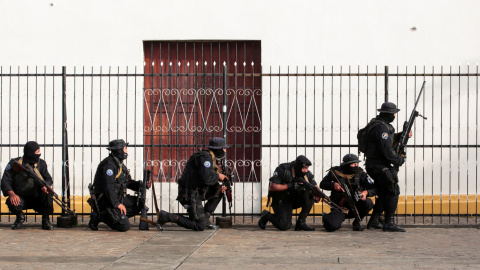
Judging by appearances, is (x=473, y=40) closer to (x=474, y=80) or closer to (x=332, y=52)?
(x=474, y=80)

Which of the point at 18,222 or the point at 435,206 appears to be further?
the point at 435,206

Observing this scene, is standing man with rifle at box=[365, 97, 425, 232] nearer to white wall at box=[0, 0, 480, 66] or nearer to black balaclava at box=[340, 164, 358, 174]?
black balaclava at box=[340, 164, 358, 174]

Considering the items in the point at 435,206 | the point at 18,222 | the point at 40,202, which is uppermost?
the point at 40,202

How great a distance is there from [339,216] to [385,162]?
98cm

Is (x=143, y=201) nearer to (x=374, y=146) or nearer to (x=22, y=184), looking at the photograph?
(x=22, y=184)

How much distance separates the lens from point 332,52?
14.5 metres

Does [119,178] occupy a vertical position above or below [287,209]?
above

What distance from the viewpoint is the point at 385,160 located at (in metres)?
12.2

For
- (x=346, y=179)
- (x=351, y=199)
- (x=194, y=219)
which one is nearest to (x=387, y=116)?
(x=346, y=179)

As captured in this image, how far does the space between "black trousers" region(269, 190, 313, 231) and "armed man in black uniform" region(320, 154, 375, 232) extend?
0.27 m

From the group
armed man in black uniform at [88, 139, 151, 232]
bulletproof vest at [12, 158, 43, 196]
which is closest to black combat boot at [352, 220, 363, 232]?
armed man in black uniform at [88, 139, 151, 232]

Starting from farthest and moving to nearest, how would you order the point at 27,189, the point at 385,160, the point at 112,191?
the point at 27,189, the point at 385,160, the point at 112,191

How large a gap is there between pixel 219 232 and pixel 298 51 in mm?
3793

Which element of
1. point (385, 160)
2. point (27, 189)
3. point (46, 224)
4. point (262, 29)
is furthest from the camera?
point (262, 29)
